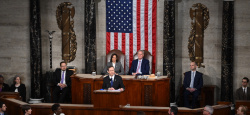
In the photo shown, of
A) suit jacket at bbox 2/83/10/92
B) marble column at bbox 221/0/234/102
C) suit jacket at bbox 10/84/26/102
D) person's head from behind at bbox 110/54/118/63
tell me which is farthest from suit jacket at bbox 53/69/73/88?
marble column at bbox 221/0/234/102

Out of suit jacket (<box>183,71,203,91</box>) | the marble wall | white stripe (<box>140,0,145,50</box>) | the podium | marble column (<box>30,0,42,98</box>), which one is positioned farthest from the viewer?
white stripe (<box>140,0,145,50</box>)

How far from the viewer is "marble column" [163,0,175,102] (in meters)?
12.8

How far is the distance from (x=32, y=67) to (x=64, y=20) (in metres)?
2.11

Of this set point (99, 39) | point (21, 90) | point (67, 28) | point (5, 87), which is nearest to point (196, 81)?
point (99, 39)

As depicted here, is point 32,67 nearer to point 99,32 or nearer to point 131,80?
point 99,32

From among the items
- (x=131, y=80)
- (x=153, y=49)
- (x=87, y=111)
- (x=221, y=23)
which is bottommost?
(x=87, y=111)

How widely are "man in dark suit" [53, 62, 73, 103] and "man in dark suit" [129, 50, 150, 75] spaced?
215 cm

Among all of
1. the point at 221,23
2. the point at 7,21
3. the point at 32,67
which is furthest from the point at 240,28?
the point at 7,21

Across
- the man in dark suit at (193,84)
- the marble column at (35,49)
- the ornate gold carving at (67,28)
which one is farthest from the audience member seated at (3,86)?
the man in dark suit at (193,84)

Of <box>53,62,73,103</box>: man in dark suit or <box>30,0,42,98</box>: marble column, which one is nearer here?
<box>53,62,73,103</box>: man in dark suit

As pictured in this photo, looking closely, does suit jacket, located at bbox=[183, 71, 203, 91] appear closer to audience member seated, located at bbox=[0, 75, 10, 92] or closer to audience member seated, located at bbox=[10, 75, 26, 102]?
audience member seated, located at bbox=[10, 75, 26, 102]

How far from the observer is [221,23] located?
13141 mm

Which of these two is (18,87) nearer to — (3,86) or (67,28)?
(3,86)

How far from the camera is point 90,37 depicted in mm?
13312
